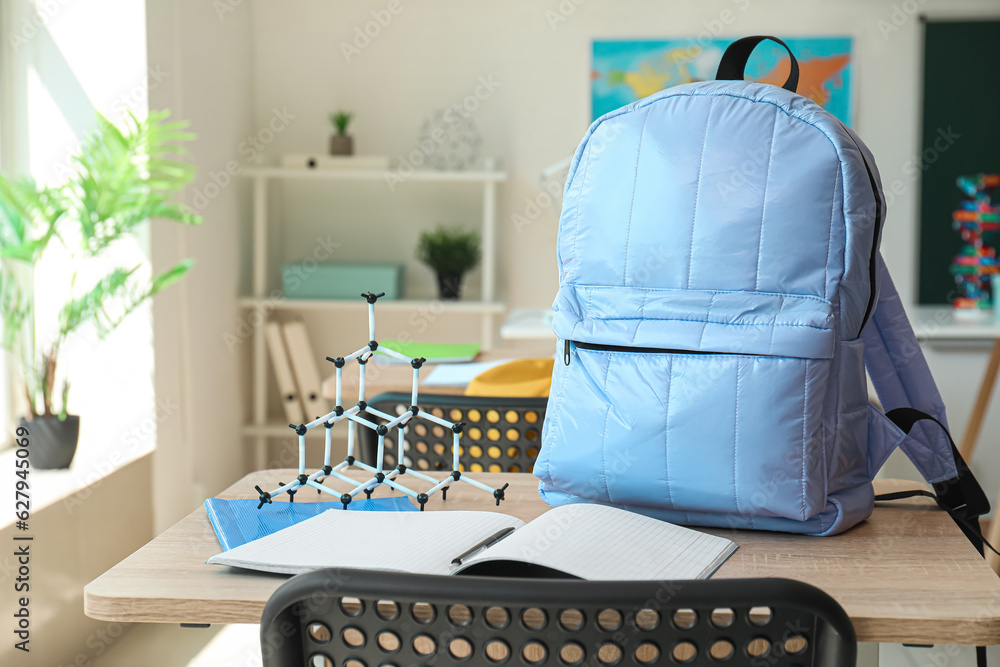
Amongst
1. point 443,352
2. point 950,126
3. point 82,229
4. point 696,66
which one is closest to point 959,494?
point 443,352

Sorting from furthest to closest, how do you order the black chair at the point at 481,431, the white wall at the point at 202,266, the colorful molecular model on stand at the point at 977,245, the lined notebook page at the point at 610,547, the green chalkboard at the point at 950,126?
the green chalkboard at the point at 950,126 → the colorful molecular model on stand at the point at 977,245 → the white wall at the point at 202,266 → the black chair at the point at 481,431 → the lined notebook page at the point at 610,547

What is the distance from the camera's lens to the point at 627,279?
0.90 m

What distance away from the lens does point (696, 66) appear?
3.38 metres

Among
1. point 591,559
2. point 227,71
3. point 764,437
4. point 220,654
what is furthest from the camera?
point 227,71

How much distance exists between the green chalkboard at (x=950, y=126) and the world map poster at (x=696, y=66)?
1.01 feet

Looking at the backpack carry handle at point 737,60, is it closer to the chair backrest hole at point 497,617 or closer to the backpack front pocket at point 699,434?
the backpack front pocket at point 699,434

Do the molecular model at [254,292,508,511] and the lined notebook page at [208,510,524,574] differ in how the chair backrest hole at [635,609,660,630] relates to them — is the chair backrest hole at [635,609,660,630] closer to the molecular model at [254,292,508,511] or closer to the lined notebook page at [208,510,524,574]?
the lined notebook page at [208,510,524,574]

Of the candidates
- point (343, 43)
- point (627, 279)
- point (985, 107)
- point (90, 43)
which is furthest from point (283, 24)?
point (627, 279)

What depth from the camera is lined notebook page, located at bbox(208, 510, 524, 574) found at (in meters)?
0.70

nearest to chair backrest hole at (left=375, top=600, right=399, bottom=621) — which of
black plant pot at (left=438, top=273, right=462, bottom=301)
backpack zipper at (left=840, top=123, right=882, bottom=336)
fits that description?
backpack zipper at (left=840, top=123, right=882, bottom=336)

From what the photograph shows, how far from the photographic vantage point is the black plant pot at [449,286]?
335 centimetres

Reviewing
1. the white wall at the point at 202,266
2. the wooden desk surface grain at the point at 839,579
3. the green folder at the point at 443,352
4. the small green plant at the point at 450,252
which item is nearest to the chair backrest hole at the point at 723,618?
the wooden desk surface grain at the point at 839,579

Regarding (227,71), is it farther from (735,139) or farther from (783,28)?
(735,139)

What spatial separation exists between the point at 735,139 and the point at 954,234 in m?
2.93
